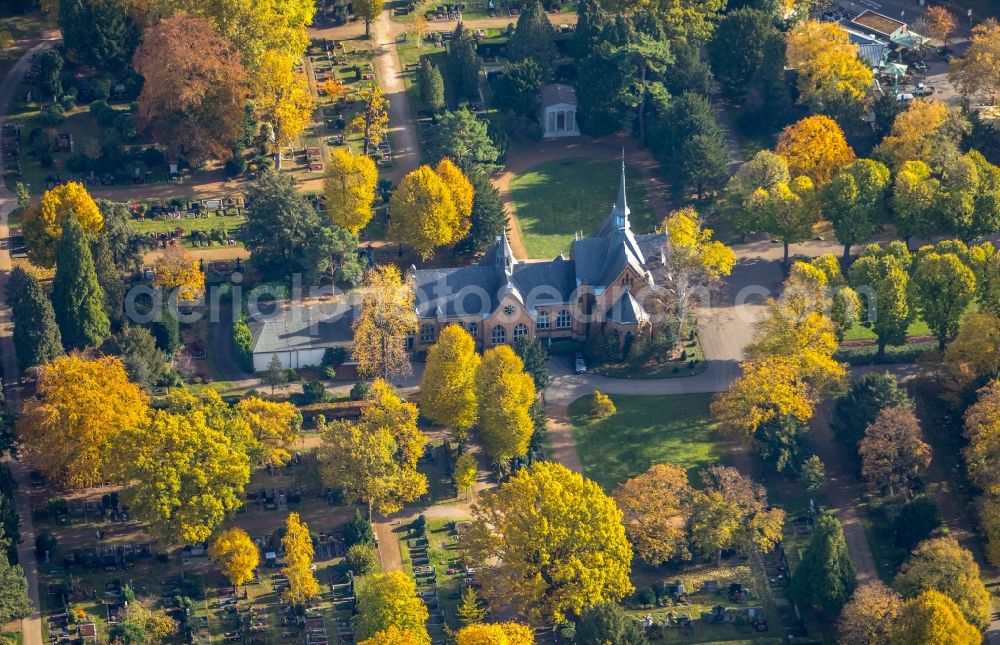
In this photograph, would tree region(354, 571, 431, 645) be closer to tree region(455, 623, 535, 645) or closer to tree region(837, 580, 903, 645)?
tree region(455, 623, 535, 645)

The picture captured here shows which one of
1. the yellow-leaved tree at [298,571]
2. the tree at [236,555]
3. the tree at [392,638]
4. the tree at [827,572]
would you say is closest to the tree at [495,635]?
the tree at [392,638]

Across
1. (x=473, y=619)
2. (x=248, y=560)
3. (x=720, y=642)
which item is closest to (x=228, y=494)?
(x=248, y=560)

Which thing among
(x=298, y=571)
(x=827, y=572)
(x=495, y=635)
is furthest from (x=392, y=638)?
(x=827, y=572)

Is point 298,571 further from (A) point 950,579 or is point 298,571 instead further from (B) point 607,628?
(A) point 950,579

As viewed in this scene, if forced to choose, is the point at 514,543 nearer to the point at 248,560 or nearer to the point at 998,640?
the point at 248,560

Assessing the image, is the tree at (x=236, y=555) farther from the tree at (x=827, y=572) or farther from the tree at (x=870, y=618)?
the tree at (x=870, y=618)

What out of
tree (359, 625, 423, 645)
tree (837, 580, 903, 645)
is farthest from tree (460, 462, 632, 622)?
tree (837, 580, 903, 645)
